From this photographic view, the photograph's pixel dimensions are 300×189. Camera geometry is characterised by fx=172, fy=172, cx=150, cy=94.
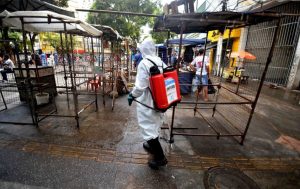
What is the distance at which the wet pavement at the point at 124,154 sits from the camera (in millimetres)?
2723

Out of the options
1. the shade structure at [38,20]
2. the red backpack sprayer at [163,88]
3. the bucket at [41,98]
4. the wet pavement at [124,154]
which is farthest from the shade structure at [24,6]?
the red backpack sprayer at [163,88]

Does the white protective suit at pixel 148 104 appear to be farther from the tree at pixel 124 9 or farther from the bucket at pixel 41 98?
the tree at pixel 124 9

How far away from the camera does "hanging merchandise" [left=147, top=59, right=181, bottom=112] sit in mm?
2561

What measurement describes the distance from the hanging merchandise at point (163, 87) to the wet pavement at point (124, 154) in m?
1.20

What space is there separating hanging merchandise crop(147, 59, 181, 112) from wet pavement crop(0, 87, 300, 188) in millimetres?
1199

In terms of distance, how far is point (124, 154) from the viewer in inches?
132

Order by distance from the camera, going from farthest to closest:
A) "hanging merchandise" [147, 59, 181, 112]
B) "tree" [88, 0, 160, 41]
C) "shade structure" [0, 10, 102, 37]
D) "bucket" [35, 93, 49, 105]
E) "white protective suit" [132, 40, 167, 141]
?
"tree" [88, 0, 160, 41], "bucket" [35, 93, 49, 105], "shade structure" [0, 10, 102, 37], "white protective suit" [132, 40, 167, 141], "hanging merchandise" [147, 59, 181, 112]

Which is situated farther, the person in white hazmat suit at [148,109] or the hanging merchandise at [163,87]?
the person in white hazmat suit at [148,109]

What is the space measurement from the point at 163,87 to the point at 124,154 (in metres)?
1.63

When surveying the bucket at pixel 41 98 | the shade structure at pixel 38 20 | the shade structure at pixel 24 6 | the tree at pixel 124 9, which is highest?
the tree at pixel 124 9

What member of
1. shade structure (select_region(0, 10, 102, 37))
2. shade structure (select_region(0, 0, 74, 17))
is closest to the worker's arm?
shade structure (select_region(0, 10, 102, 37))

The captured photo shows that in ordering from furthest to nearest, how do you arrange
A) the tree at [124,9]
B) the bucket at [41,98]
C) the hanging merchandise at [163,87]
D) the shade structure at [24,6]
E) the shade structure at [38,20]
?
1. the tree at [124,9]
2. the bucket at [41,98]
3. the shade structure at [24,6]
4. the shade structure at [38,20]
5. the hanging merchandise at [163,87]

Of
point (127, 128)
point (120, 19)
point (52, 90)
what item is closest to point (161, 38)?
point (120, 19)

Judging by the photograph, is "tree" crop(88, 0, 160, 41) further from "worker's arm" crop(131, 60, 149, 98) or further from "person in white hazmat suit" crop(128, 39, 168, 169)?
"worker's arm" crop(131, 60, 149, 98)
